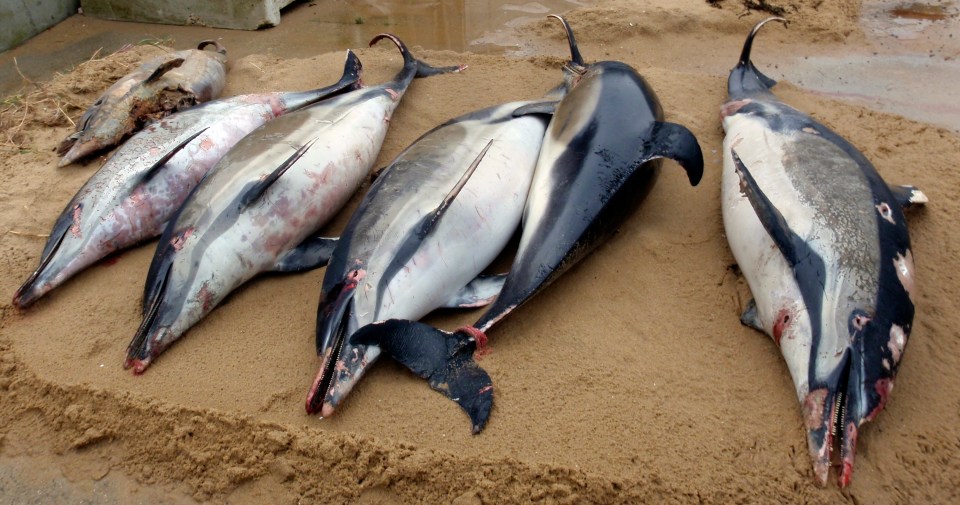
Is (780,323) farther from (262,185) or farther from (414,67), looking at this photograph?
(414,67)

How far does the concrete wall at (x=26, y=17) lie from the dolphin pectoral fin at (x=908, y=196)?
8583 mm

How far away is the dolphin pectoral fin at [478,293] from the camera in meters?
3.49

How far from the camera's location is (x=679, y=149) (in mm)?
3768

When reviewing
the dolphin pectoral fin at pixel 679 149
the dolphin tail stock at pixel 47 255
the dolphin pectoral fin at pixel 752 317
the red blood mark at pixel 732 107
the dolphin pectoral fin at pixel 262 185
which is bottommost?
the dolphin tail stock at pixel 47 255

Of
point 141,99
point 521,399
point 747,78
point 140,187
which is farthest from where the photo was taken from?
point 141,99

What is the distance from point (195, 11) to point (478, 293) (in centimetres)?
596

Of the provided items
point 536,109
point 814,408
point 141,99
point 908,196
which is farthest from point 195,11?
point 814,408

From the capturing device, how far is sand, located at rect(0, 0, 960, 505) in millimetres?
2703

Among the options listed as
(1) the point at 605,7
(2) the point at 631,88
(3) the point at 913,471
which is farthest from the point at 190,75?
(3) the point at 913,471

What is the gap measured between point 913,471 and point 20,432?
398cm

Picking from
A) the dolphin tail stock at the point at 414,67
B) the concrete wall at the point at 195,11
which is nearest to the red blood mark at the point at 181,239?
the dolphin tail stock at the point at 414,67

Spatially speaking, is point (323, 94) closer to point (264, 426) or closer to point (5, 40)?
point (264, 426)

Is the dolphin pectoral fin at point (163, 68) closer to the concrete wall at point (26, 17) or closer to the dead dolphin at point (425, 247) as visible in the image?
the dead dolphin at point (425, 247)

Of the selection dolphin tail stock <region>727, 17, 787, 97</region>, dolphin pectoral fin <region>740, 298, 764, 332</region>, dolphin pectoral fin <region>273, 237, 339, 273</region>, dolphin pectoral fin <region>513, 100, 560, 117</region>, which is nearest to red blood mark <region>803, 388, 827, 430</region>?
dolphin pectoral fin <region>740, 298, 764, 332</region>
